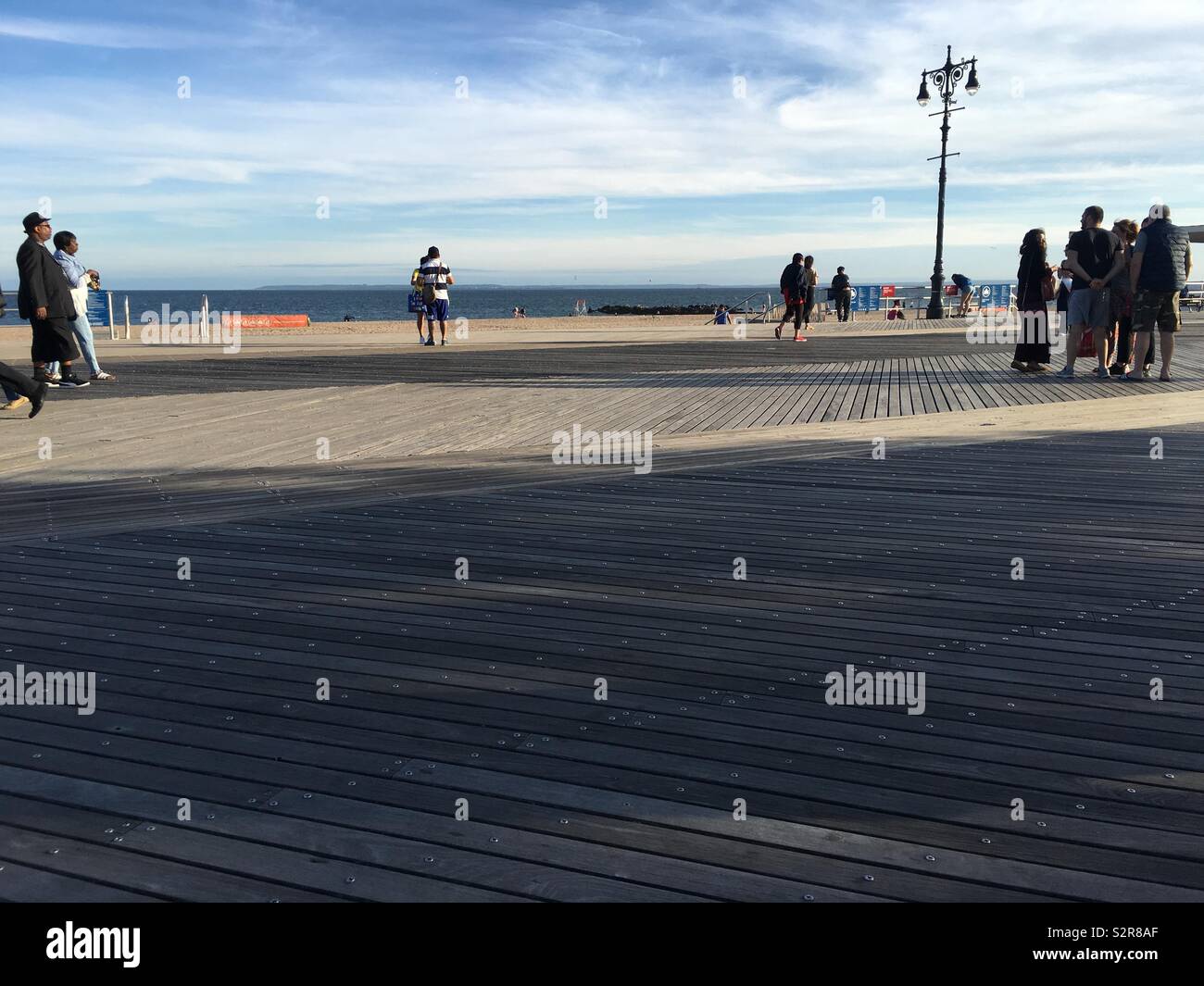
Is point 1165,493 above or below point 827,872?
above

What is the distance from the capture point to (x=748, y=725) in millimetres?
3451

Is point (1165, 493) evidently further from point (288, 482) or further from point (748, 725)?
point (288, 482)

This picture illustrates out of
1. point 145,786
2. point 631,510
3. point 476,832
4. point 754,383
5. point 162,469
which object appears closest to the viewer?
point 476,832

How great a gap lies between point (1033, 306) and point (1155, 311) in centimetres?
183

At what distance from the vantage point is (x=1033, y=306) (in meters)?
13.7

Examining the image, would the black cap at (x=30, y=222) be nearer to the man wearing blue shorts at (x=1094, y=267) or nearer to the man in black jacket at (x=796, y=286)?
the man wearing blue shorts at (x=1094, y=267)

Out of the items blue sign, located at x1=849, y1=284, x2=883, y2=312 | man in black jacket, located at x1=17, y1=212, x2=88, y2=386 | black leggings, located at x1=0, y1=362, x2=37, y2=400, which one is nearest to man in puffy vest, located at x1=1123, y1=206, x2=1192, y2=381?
black leggings, located at x1=0, y1=362, x2=37, y2=400

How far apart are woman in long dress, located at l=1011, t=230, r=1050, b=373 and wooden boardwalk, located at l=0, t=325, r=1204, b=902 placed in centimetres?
677

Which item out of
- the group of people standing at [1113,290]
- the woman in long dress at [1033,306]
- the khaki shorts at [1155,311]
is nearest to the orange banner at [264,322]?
the woman in long dress at [1033,306]

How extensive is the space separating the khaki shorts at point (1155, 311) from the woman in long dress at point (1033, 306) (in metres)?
1.41

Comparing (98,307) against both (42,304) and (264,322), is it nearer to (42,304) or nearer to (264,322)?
(264,322)

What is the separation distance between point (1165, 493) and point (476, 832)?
554cm
